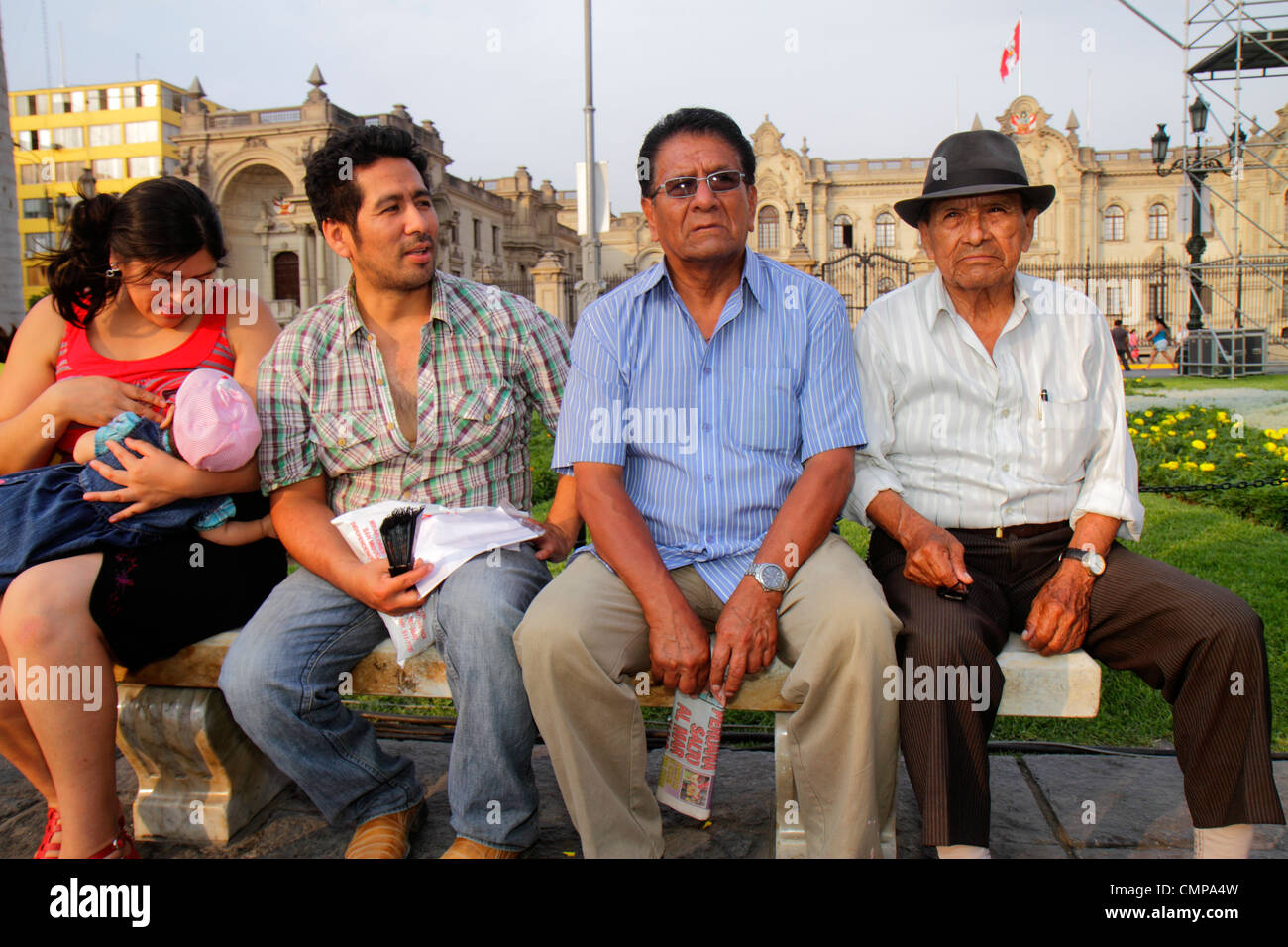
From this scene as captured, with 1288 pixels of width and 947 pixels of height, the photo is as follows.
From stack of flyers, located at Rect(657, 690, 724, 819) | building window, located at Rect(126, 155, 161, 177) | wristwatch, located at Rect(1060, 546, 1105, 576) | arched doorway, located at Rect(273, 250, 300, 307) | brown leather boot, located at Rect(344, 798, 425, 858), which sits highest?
building window, located at Rect(126, 155, 161, 177)

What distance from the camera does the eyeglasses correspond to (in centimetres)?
279

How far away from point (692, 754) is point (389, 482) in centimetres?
131

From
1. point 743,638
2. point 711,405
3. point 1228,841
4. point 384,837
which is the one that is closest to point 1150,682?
point 1228,841

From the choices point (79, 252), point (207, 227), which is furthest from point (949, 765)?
point (79, 252)

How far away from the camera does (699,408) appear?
9.25ft

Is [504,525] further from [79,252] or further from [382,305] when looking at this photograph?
[79,252]

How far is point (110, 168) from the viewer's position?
221ft

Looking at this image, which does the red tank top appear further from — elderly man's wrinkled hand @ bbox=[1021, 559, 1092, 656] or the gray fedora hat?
elderly man's wrinkled hand @ bbox=[1021, 559, 1092, 656]

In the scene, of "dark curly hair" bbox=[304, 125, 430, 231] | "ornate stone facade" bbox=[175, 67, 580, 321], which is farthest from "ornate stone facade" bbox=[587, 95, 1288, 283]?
"dark curly hair" bbox=[304, 125, 430, 231]

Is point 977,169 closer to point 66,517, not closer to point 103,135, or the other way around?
point 66,517

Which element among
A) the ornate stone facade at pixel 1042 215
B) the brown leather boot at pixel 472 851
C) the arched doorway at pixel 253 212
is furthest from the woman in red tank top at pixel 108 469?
the ornate stone facade at pixel 1042 215

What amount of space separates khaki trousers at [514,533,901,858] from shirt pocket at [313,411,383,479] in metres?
0.89

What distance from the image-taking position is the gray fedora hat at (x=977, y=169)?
2865 mm
